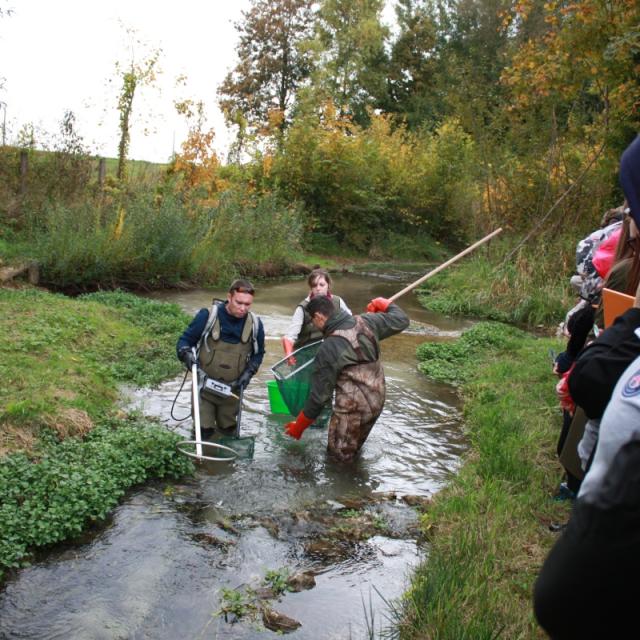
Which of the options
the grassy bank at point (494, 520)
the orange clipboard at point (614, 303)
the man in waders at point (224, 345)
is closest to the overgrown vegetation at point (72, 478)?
the man in waders at point (224, 345)

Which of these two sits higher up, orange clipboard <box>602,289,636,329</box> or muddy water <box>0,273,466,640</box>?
orange clipboard <box>602,289,636,329</box>

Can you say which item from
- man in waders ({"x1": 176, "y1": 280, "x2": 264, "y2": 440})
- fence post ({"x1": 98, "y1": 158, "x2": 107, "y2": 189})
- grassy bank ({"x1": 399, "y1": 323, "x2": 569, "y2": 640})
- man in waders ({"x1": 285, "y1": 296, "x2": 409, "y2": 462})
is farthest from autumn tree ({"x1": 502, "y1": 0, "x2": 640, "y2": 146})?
fence post ({"x1": 98, "y1": 158, "x2": 107, "y2": 189})

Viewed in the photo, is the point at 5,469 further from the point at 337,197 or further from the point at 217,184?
the point at 337,197

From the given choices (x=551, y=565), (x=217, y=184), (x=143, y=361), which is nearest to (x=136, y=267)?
(x=143, y=361)

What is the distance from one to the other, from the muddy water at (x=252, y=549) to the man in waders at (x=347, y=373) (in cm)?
42

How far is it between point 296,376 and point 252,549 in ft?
7.32

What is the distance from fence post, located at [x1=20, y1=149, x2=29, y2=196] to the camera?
17.8 meters

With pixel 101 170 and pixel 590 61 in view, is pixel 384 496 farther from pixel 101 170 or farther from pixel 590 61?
pixel 101 170

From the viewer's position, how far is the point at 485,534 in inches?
189

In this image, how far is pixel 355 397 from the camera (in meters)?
6.82

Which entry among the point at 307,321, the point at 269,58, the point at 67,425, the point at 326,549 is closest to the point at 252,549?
the point at 326,549

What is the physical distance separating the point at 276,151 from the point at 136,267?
14092mm

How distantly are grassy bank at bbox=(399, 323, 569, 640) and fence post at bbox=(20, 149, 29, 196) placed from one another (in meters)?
12.9

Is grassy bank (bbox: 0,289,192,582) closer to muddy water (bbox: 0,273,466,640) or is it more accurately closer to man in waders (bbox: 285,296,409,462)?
muddy water (bbox: 0,273,466,640)
